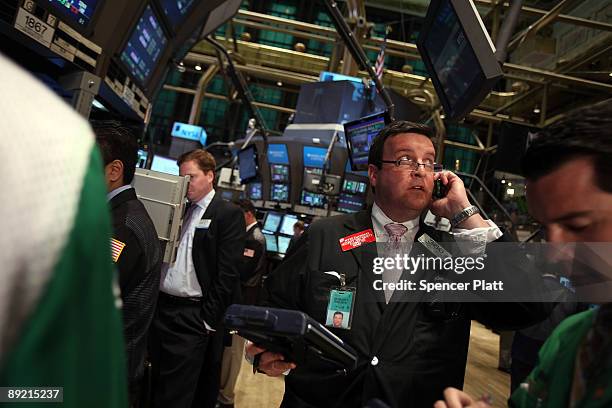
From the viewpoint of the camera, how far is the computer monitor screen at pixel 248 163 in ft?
35.1

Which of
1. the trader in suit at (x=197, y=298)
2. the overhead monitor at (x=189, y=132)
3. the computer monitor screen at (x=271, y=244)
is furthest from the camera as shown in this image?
the overhead monitor at (x=189, y=132)

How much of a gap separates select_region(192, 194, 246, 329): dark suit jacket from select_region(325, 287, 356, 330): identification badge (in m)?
1.70

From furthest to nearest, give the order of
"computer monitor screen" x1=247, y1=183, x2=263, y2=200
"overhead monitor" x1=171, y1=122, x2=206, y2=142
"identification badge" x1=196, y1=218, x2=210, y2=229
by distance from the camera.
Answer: "overhead monitor" x1=171, y1=122, x2=206, y2=142
"computer monitor screen" x1=247, y1=183, x2=263, y2=200
"identification badge" x1=196, y1=218, x2=210, y2=229

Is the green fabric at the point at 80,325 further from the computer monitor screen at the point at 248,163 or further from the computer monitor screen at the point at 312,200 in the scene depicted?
the computer monitor screen at the point at 248,163

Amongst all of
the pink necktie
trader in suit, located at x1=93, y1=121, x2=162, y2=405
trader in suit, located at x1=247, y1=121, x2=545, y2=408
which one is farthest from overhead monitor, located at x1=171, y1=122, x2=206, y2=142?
the pink necktie

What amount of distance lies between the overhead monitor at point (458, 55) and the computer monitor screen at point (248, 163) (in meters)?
7.31

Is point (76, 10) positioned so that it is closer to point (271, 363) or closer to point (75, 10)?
point (75, 10)

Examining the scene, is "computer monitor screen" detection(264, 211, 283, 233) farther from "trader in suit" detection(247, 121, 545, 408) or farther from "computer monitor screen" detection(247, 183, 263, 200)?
"trader in suit" detection(247, 121, 545, 408)

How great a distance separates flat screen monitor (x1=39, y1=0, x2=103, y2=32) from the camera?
8.18ft

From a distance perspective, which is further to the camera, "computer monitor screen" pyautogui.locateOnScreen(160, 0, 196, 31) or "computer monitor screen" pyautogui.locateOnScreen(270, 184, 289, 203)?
"computer monitor screen" pyautogui.locateOnScreen(270, 184, 289, 203)

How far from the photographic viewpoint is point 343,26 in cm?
571

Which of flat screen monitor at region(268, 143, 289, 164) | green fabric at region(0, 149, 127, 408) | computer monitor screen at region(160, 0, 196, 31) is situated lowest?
green fabric at region(0, 149, 127, 408)

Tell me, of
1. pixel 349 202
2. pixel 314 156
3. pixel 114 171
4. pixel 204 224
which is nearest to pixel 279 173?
pixel 314 156

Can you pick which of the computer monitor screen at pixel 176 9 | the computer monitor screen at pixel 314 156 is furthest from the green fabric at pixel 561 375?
the computer monitor screen at pixel 314 156
